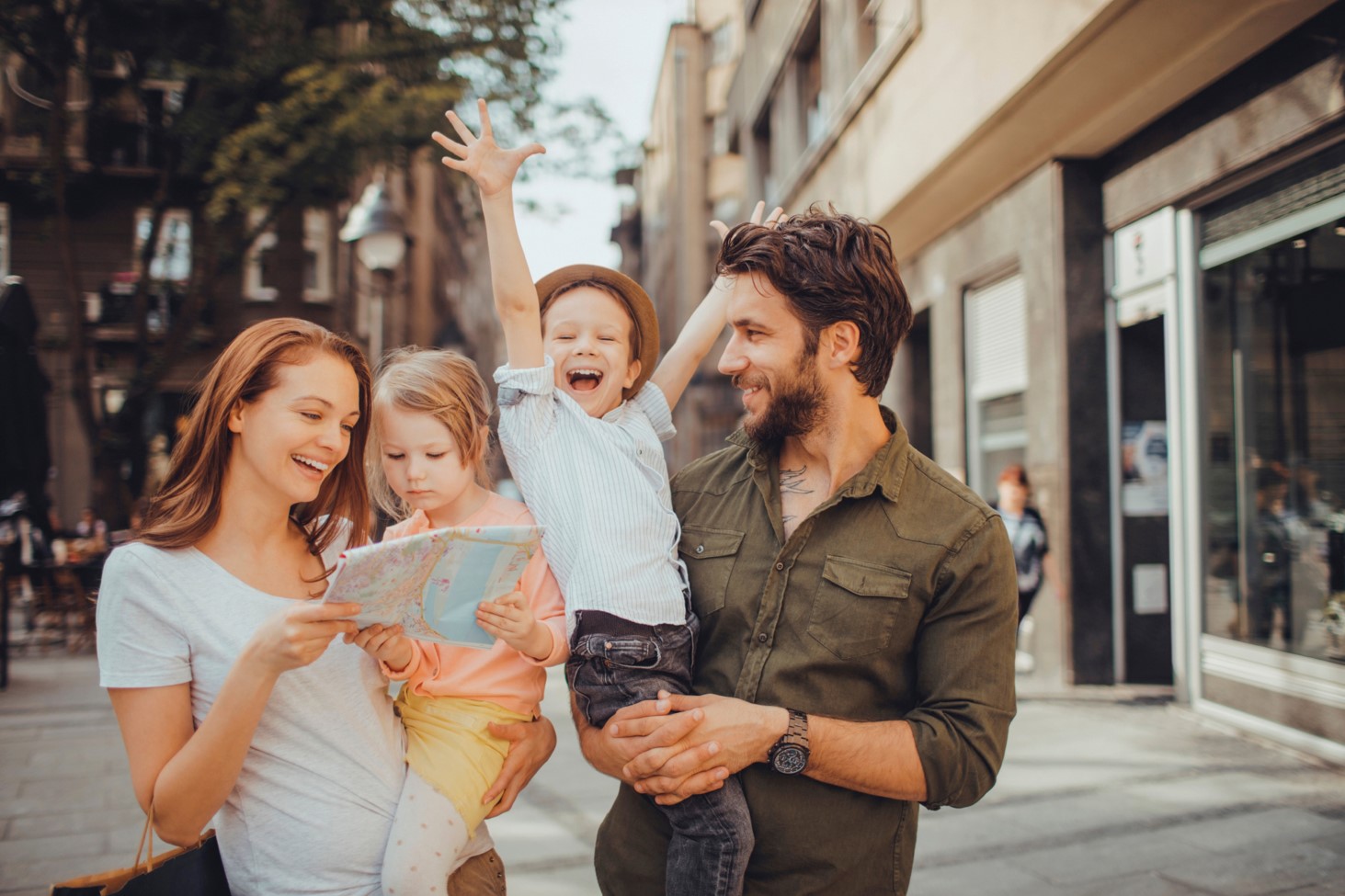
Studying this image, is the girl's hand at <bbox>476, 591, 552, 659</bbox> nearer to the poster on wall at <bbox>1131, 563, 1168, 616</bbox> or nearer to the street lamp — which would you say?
the poster on wall at <bbox>1131, 563, 1168, 616</bbox>

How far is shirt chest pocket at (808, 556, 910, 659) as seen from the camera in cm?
213

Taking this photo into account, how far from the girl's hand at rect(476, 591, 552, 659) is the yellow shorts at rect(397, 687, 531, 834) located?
22 centimetres

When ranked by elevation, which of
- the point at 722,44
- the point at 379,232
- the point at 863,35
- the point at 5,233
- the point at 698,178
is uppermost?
the point at 722,44

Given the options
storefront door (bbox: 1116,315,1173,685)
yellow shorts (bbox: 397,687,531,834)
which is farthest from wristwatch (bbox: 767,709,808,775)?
storefront door (bbox: 1116,315,1173,685)

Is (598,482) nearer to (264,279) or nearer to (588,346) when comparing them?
(588,346)

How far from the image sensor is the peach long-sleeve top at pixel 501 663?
2.23 metres

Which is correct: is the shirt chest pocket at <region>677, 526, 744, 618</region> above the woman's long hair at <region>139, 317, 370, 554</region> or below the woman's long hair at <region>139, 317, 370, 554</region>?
below

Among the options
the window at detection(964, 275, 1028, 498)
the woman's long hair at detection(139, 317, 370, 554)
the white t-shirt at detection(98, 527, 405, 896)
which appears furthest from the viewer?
the window at detection(964, 275, 1028, 498)

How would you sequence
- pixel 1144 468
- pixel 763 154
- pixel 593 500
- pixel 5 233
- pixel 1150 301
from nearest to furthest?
pixel 593 500
pixel 1150 301
pixel 1144 468
pixel 763 154
pixel 5 233

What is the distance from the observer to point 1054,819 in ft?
16.7

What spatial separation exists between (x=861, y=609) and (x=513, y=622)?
0.74m

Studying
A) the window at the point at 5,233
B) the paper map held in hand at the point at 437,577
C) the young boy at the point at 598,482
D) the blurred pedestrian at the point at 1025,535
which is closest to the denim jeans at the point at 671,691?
the young boy at the point at 598,482

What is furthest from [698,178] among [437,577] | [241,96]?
[437,577]

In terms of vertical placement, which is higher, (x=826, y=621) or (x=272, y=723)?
(x=826, y=621)
